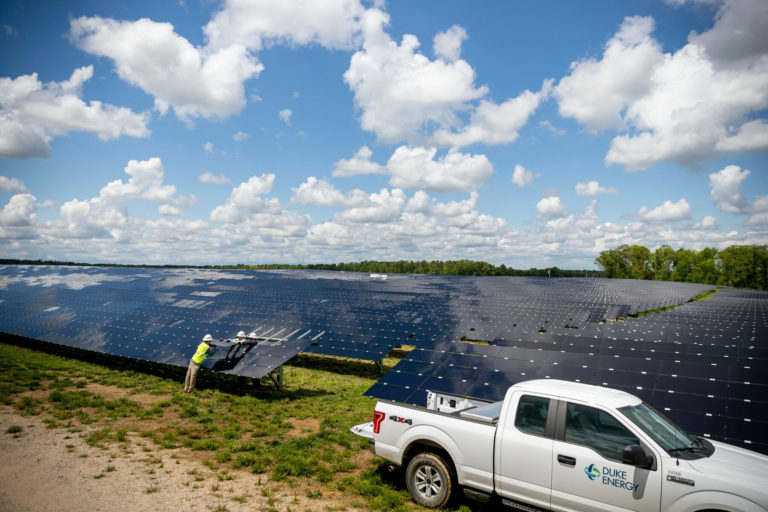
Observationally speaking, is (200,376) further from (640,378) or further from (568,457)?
(640,378)

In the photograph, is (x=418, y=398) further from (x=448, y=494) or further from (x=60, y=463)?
(x=60, y=463)

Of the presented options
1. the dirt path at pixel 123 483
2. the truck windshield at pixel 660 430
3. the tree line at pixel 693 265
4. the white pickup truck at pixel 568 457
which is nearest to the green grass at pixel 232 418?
the dirt path at pixel 123 483

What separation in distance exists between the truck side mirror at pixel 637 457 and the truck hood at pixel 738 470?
0.54 metres

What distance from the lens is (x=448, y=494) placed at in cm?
711

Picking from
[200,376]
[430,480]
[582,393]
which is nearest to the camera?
[582,393]

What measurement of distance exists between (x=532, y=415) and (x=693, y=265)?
168m

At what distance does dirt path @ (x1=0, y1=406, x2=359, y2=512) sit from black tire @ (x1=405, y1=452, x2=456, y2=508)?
4.25 ft

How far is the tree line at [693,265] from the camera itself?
117 metres

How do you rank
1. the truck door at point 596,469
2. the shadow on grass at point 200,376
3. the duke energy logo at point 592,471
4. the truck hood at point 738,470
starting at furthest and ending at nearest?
the shadow on grass at point 200,376
the duke energy logo at point 592,471
the truck door at point 596,469
the truck hood at point 738,470

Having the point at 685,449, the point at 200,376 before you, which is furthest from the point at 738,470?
the point at 200,376

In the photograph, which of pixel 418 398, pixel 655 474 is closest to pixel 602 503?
pixel 655 474

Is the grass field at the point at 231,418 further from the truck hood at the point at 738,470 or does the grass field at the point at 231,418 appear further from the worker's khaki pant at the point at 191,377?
the truck hood at the point at 738,470

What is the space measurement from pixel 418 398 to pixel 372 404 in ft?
21.6

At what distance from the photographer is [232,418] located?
1309 centimetres
